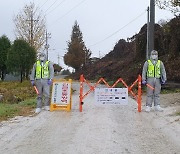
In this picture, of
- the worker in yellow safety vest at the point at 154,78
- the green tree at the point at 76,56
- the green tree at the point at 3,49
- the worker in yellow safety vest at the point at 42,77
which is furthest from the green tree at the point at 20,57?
the green tree at the point at 76,56

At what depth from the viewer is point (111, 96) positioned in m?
15.7

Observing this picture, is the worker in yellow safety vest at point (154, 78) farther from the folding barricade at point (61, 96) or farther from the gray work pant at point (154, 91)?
the folding barricade at point (61, 96)

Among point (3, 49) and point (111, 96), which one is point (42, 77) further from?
point (3, 49)

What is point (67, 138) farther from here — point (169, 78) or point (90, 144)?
point (169, 78)

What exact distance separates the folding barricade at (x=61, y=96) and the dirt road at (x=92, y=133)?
98 cm

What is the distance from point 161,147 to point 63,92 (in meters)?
7.48

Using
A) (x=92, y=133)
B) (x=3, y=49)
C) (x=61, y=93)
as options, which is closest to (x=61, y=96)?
(x=61, y=93)

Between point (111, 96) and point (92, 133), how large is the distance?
5.42 meters

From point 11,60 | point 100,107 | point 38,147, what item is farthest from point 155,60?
point 11,60

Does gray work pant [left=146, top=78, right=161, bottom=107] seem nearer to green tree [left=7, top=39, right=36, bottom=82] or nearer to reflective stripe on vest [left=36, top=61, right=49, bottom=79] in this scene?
reflective stripe on vest [left=36, top=61, right=49, bottom=79]

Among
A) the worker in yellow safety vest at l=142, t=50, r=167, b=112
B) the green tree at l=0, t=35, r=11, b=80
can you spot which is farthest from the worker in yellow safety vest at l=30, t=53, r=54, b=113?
the green tree at l=0, t=35, r=11, b=80

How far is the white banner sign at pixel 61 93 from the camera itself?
15.7 m

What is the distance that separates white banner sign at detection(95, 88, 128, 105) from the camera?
15742mm

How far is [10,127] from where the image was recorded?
11727mm
